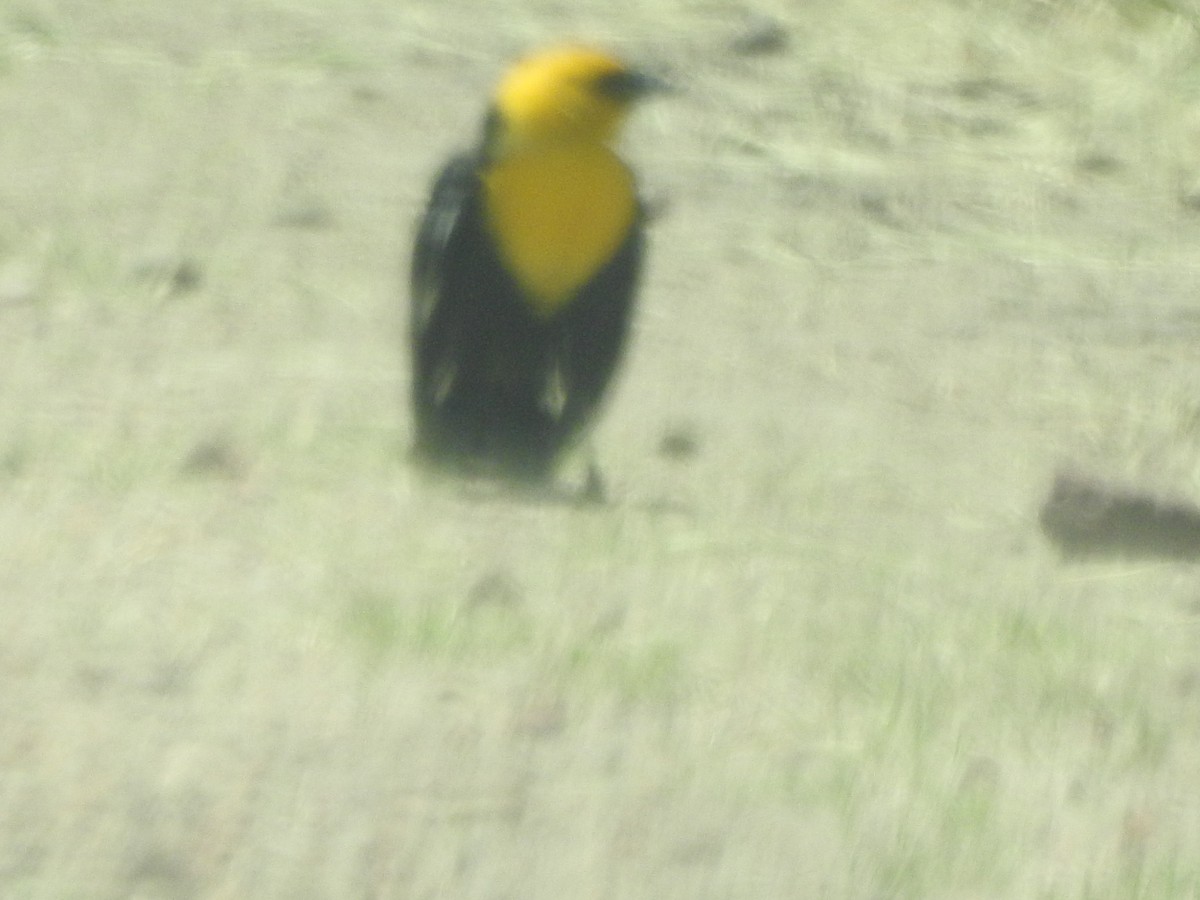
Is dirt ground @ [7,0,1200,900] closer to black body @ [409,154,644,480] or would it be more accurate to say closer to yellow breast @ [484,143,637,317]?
black body @ [409,154,644,480]

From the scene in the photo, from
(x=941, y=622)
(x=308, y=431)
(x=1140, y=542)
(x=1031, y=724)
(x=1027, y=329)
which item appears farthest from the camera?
(x=1027, y=329)

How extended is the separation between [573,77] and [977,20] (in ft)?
6.96

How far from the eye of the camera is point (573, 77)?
153 inches

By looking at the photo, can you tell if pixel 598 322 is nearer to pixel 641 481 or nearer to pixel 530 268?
pixel 530 268

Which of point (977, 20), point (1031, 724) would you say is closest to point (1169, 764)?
point (1031, 724)

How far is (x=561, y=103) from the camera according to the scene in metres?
3.85

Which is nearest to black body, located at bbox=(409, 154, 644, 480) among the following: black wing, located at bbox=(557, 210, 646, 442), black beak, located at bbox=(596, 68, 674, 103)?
black wing, located at bbox=(557, 210, 646, 442)

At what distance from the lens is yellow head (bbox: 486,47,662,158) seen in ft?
12.6

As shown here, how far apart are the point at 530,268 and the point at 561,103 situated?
9.8 inches

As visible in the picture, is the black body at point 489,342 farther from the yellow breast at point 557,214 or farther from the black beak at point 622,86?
the black beak at point 622,86

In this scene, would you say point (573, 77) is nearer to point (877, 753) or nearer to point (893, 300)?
point (893, 300)

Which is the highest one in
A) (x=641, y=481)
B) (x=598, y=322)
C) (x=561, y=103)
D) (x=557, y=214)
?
(x=561, y=103)

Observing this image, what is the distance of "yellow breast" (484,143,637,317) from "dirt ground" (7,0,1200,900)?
259mm

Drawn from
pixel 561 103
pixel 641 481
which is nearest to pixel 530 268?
pixel 561 103
